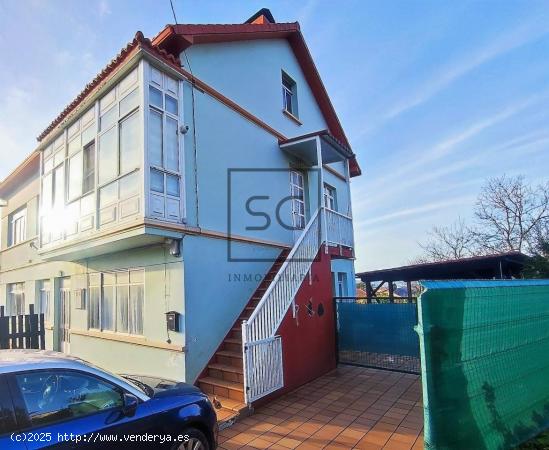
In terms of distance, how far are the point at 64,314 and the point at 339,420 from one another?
29.8 ft

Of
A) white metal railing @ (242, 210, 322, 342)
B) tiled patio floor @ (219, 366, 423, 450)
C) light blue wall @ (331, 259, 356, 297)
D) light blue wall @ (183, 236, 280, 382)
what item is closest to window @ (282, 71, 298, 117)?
white metal railing @ (242, 210, 322, 342)

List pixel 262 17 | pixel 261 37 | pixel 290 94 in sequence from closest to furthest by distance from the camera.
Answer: pixel 261 37 < pixel 262 17 < pixel 290 94

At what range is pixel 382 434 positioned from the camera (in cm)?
487

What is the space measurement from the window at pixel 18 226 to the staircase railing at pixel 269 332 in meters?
11.5

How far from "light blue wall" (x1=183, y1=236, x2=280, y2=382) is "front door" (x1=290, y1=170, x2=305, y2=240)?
2733 millimetres

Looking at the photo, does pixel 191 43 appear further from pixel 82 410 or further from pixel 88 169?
pixel 82 410

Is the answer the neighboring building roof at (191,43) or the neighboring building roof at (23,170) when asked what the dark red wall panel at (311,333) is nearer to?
the neighboring building roof at (191,43)

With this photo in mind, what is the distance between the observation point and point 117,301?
27.1 feet

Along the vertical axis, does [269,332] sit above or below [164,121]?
below

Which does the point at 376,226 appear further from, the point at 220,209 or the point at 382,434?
the point at 382,434

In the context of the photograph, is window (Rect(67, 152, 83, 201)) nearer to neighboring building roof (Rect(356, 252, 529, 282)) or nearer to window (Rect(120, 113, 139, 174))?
window (Rect(120, 113, 139, 174))

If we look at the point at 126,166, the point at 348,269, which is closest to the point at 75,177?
the point at 126,166

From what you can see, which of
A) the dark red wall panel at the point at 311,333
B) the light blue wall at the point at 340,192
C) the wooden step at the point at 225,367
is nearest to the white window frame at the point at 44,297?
the wooden step at the point at 225,367

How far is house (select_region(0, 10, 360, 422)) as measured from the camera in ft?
21.4
